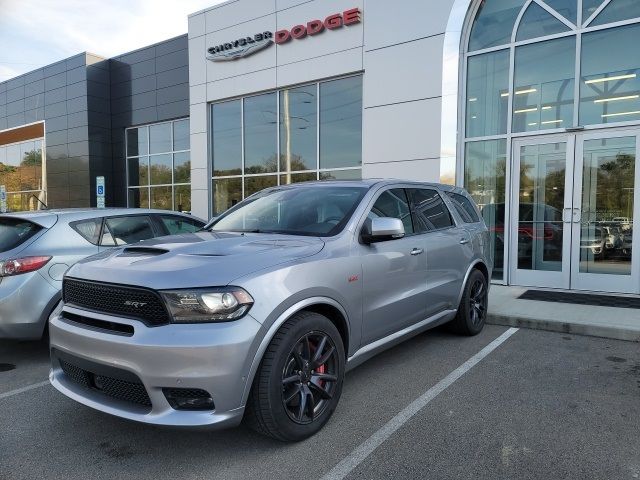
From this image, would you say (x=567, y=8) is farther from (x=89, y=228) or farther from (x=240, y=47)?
(x=89, y=228)

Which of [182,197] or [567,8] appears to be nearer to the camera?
[567,8]

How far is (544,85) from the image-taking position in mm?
8375

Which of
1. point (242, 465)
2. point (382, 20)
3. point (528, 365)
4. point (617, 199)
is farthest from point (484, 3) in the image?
point (242, 465)

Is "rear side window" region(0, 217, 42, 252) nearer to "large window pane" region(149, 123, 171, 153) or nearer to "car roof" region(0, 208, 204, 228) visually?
"car roof" region(0, 208, 204, 228)

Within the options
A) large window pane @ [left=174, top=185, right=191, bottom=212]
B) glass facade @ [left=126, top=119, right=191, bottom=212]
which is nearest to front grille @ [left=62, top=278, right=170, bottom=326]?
glass facade @ [left=126, top=119, right=191, bottom=212]

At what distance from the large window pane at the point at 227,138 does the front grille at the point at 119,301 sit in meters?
10.7

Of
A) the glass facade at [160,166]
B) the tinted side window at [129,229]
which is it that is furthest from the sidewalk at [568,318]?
the glass facade at [160,166]

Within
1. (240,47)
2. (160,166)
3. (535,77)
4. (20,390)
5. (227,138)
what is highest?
(240,47)

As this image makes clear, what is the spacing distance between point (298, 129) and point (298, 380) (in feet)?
32.6

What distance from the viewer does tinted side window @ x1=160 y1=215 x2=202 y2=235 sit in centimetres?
613

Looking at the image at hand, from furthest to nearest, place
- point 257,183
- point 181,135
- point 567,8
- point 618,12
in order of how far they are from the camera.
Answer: point 181,135
point 257,183
point 567,8
point 618,12

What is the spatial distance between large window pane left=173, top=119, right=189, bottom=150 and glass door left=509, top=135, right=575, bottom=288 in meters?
11.9

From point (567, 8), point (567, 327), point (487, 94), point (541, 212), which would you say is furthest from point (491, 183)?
point (567, 327)

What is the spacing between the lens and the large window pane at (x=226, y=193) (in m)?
13.8
